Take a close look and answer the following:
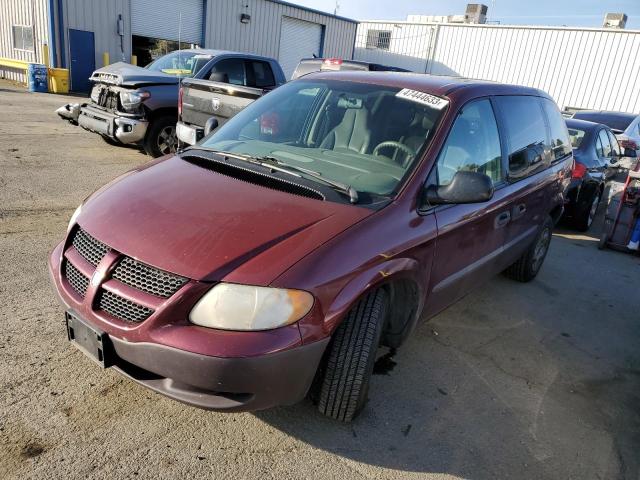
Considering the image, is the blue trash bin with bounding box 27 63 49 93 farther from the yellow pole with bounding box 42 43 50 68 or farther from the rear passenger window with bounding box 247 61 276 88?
the rear passenger window with bounding box 247 61 276 88

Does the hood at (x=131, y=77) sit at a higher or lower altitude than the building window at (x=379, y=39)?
lower

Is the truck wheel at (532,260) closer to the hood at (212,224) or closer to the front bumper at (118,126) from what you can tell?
the hood at (212,224)

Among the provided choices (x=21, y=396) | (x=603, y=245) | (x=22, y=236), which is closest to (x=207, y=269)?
(x=21, y=396)

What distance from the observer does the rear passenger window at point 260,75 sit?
9.02m

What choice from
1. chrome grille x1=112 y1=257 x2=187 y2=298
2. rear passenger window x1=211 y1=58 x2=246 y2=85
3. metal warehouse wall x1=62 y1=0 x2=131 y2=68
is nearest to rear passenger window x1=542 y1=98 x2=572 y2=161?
chrome grille x1=112 y1=257 x2=187 y2=298

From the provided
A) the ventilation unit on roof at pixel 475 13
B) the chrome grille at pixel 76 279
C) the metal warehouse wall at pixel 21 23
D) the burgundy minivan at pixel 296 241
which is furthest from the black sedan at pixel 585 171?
the ventilation unit on roof at pixel 475 13

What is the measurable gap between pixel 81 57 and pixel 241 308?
62.5 ft

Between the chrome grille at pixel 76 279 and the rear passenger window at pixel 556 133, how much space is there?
13.4 ft

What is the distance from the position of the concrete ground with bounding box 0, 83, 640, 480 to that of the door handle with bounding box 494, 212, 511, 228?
882mm

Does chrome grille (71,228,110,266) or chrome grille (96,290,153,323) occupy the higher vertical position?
chrome grille (71,228,110,266)

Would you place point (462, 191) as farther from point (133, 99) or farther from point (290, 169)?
point (133, 99)

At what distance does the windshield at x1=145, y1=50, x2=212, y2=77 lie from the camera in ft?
27.7

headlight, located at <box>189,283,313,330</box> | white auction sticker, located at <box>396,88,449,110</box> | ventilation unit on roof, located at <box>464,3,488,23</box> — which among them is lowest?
headlight, located at <box>189,283,313,330</box>

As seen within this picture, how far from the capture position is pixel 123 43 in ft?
61.8
